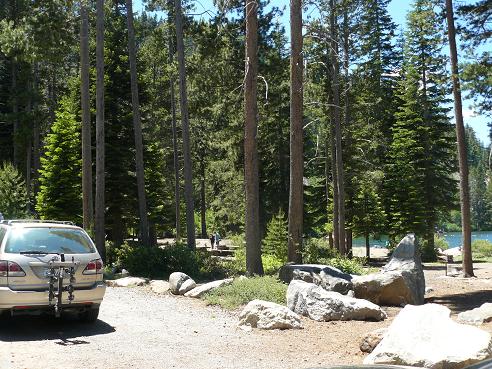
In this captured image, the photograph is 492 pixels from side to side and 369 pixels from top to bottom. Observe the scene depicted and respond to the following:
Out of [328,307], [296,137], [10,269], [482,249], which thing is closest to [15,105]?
[296,137]

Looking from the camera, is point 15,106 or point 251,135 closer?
point 251,135

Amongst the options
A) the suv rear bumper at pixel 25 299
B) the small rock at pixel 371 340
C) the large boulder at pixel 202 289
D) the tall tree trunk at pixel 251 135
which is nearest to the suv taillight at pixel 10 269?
the suv rear bumper at pixel 25 299

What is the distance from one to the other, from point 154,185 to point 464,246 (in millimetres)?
18989

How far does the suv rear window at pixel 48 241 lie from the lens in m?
8.08

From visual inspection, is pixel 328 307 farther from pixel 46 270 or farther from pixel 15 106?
pixel 15 106

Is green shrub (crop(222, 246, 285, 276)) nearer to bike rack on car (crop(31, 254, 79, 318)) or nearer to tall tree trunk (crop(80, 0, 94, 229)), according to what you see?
tall tree trunk (crop(80, 0, 94, 229))

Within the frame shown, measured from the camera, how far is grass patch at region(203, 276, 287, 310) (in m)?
11.1

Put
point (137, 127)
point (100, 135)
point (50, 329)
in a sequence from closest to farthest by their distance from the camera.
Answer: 1. point (50, 329)
2. point (100, 135)
3. point (137, 127)

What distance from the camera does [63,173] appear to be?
85.0ft

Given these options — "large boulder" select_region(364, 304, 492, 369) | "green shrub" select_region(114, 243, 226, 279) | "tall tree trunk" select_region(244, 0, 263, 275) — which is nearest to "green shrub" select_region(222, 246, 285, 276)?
"green shrub" select_region(114, 243, 226, 279)

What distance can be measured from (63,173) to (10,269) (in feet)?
63.0

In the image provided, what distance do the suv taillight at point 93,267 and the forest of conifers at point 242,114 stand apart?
584 cm

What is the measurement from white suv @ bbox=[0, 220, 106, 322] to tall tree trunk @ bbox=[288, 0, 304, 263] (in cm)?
757

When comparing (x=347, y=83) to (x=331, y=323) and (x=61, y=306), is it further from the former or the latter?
(x=61, y=306)
